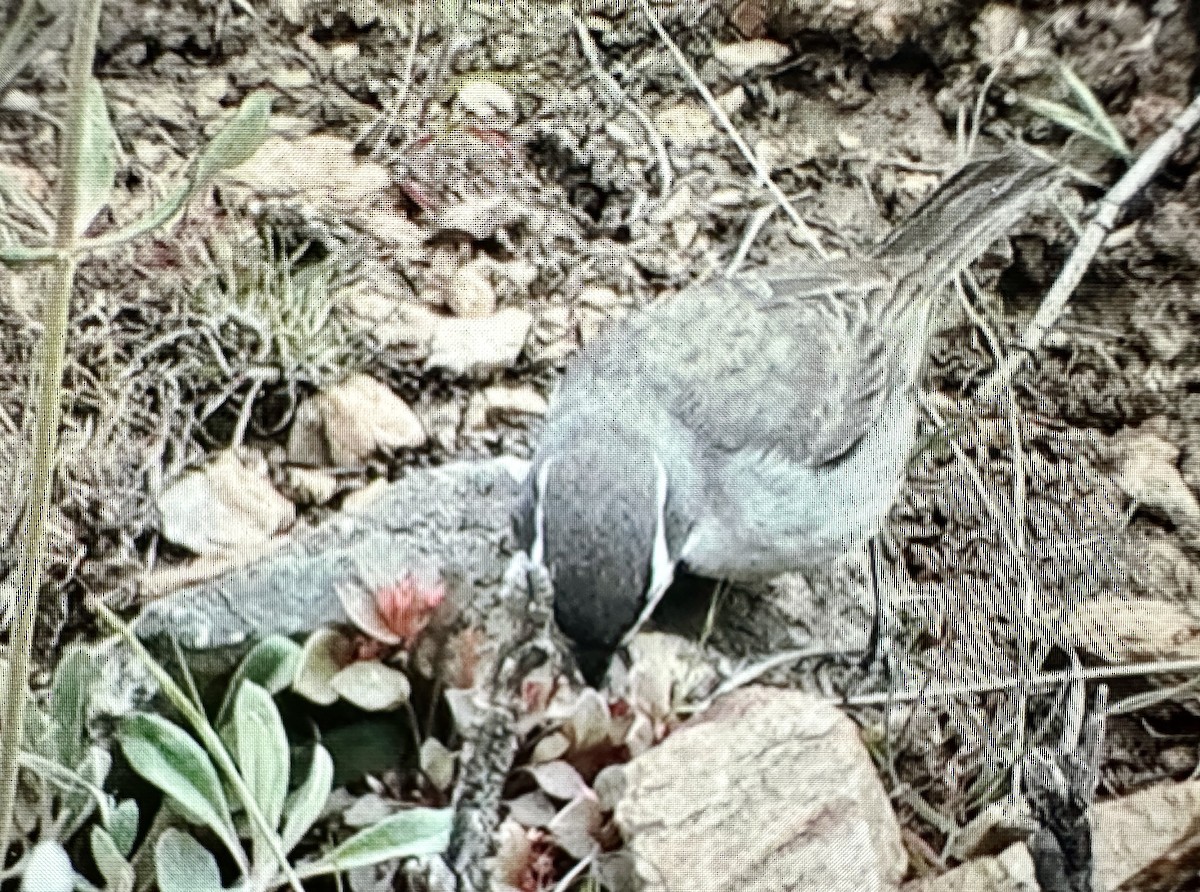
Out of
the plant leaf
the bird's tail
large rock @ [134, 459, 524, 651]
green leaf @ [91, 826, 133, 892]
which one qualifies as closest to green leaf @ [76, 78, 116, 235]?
the plant leaf

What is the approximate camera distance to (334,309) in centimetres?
63

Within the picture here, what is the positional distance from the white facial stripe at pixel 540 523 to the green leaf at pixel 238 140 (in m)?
0.24

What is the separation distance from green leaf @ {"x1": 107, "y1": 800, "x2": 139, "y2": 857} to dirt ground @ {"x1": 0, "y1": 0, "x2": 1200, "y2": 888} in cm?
9

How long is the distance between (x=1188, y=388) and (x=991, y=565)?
13 cm

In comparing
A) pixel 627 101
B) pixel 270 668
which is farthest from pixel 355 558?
pixel 627 101

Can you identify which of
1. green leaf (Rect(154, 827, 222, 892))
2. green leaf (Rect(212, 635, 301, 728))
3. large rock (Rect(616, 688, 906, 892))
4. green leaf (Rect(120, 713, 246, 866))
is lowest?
green leaf (Rect(154, 827, 222, 892))

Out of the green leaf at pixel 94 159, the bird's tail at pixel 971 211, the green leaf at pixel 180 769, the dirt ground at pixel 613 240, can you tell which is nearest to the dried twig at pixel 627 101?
the dirt ground at pixel 613 240

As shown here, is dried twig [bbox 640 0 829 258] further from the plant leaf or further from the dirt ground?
the plant leaf

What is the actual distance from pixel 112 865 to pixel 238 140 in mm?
377

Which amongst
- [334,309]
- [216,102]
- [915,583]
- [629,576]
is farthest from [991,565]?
[216,102]

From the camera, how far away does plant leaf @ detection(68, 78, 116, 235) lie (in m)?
0.64

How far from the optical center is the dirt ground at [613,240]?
586 millimetres

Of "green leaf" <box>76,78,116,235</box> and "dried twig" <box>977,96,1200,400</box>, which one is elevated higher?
"dried twig" <box>977,96,1200,400</box>

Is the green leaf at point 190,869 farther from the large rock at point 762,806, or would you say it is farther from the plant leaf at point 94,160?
the plant leaf at point 94,160
